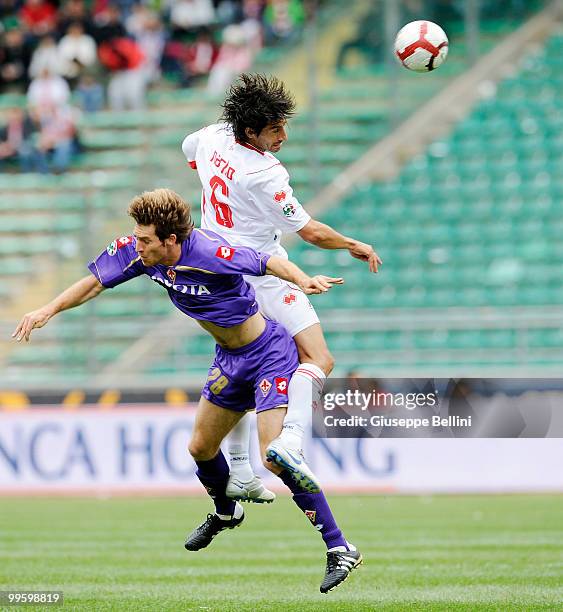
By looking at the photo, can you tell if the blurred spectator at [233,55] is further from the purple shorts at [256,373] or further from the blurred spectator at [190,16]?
the purple shorts at [256,373]

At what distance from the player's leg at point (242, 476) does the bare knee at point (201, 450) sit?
0.71 feet

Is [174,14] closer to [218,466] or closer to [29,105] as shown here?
[29,105]

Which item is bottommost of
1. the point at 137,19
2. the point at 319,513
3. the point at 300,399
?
the point at 319,513

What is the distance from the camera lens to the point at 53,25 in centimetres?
2077

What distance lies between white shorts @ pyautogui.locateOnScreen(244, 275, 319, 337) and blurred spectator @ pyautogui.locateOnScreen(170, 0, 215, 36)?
1254 centimetres

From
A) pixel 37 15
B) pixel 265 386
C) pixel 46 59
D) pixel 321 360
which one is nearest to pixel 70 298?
pixel 265 386

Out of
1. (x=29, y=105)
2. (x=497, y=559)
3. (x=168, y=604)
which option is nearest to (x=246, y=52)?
(x=29, y=105)

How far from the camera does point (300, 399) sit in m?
7.83

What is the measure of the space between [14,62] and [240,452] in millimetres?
13400

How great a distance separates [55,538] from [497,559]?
397 centimetres

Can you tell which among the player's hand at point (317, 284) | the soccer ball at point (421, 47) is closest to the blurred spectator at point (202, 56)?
the soccer ball at point (421, 47)

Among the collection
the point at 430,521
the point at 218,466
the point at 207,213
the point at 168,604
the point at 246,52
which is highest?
the point at 246,52

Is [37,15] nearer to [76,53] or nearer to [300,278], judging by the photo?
[76,53]

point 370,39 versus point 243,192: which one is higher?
point 370,39
